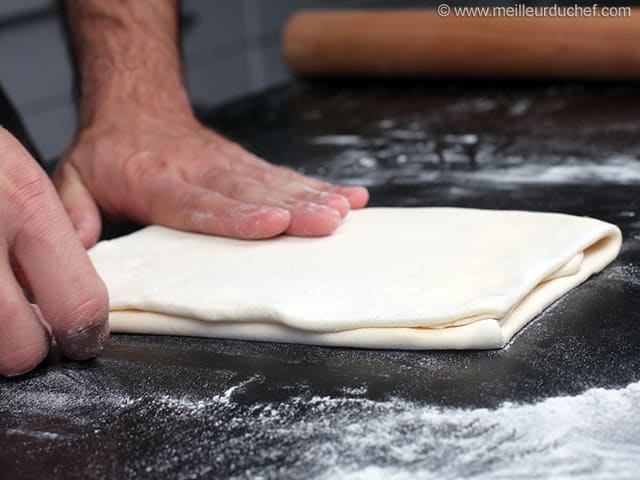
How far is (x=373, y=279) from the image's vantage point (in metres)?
1.10

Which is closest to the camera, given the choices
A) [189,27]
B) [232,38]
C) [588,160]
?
[588,160]

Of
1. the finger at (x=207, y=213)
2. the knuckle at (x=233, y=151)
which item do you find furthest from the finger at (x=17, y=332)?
the knuckle at (x=233, y=151)

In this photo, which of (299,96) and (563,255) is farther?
(299,96)

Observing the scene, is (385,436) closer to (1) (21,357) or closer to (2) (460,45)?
(1) (21,357)

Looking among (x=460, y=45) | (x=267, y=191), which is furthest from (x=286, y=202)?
(x=460, y=45)

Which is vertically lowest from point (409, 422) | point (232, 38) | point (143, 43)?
point (232, 38)

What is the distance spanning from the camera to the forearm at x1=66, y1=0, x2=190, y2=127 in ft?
5.64

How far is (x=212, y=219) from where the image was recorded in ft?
4.41

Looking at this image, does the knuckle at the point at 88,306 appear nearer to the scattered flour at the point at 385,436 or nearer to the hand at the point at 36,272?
the hand at the point at 36,272

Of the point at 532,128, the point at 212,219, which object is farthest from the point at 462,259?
the point at 532,128

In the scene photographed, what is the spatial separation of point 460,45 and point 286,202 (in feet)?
3.63

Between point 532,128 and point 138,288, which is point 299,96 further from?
point 138,288

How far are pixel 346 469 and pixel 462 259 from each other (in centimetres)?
40

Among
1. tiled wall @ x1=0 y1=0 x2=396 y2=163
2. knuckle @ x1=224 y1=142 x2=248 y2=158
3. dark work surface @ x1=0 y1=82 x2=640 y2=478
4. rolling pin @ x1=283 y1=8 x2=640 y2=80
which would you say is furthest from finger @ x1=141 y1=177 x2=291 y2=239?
tiled wall @ x1=0 y1=0 x2=396 y2=163
